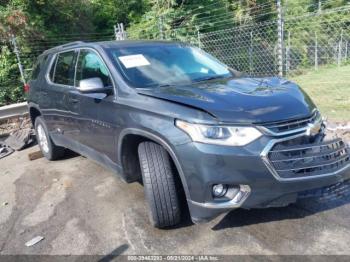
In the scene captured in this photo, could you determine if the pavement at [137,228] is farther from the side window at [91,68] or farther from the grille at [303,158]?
the side window at [91,68]

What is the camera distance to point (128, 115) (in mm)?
3518

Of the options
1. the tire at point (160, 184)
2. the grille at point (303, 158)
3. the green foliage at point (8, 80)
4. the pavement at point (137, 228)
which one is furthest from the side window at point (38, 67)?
the green foliage at point (8, 80)

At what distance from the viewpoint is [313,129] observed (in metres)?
3.16

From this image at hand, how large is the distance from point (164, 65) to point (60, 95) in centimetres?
155

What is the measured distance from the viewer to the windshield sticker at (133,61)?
3.95 m

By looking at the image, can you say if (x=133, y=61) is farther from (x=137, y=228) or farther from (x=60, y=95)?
(x=137, y=228)

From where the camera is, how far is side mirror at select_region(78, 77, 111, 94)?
3.73 metres

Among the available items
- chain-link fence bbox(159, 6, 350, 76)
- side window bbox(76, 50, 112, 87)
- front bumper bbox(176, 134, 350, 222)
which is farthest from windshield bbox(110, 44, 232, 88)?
chain-link fence bbox(159, 6, 350, 76)

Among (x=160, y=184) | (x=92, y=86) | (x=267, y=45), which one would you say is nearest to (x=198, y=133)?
(x=160, y=184)

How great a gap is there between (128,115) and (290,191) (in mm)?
1572

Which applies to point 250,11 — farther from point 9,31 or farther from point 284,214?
point 284,214

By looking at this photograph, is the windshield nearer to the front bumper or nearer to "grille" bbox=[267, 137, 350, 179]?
the front bumper

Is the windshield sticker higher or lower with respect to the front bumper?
higher

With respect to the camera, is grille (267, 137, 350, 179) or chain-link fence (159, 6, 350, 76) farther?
chain-link fence (159, 6, 350, 76)
